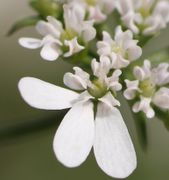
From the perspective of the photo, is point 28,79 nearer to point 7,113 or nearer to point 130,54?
point 130,54

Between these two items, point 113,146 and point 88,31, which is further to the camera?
point 88,31

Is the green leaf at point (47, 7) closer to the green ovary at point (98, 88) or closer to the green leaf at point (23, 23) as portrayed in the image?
the green leaf at point (23, 23)

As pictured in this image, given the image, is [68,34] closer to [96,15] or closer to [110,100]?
[96,15]

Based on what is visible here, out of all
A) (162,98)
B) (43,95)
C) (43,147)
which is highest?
(43,95)

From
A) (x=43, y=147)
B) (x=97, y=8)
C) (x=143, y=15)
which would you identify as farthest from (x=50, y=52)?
(x=43, y=147)

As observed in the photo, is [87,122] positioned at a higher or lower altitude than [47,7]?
lower

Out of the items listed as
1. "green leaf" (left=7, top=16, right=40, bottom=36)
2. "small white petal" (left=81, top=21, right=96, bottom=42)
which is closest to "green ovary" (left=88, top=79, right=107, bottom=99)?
"small white petal" (left=81, top=21, right=96, bottom=42)

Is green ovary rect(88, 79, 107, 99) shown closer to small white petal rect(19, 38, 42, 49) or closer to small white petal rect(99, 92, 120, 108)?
small white petal rect(99, 92, 120, 108)
